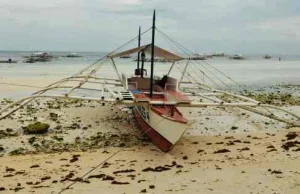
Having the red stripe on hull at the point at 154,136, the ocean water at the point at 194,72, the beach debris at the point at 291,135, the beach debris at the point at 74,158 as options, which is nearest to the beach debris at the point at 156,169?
the red stripe on hull at the point at 154,136

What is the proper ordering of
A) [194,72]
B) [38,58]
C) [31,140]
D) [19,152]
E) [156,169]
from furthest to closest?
[38,58], [194,72], [31,140], [19,152], [156,169]

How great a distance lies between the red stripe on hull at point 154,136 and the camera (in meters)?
10.8

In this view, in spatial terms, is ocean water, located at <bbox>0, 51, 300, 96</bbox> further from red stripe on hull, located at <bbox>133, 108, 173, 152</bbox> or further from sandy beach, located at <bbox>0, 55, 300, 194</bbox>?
red stripe on hull, located at <bbox>133, 108, 173, 152</bbox>

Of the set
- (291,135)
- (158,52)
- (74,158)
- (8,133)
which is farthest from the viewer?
(158,52)

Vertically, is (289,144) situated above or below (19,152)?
above

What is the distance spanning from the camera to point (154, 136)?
11711 millimetres

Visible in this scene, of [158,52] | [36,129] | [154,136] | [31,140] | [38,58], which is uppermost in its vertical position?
[158,52]

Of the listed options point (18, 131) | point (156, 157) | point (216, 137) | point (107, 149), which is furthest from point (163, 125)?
point (18, 131)

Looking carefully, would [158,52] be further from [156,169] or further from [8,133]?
[156,169]

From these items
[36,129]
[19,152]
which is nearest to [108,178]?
[19,152]

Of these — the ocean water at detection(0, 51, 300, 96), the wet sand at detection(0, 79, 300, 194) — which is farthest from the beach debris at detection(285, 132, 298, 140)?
the ocean water at detection(0, 51, 300, 96)

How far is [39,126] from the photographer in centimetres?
1309

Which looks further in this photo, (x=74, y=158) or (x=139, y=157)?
(x=139, y=157)

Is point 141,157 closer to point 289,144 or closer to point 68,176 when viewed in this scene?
point 68,176
